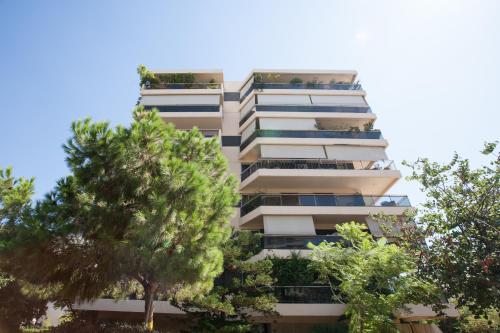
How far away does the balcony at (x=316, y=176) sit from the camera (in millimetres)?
16828

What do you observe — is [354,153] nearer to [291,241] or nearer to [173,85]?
[291,241]

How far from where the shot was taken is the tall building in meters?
13.3

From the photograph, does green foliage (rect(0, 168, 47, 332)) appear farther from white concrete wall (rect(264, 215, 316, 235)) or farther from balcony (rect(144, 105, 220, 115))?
balcony (rect(144, 105, 220, 115))

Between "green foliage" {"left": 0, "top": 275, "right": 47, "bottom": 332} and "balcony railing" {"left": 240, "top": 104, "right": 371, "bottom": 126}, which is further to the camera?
"balcony railing" {"left": 240, "top": 104, "right": 371, "bottom": 126}

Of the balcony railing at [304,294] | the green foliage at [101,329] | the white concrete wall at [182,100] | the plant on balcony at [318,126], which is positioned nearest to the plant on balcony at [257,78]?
the white concrete wall at [182,100]

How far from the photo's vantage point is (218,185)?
8.28 metres

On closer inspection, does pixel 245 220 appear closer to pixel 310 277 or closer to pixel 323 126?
pixel 310 277

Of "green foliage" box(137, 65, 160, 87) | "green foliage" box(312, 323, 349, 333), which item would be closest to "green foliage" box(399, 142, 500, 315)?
"green foliage" box(312, 323, 349, 333)

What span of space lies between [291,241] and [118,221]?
9.00 metres

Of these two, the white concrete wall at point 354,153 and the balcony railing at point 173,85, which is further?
the balcony railing at point 173,85

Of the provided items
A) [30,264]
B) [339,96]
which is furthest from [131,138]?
[339,96]

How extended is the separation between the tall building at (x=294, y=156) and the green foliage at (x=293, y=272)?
0.25m

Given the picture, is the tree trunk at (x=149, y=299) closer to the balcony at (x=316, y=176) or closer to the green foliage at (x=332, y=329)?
the green foliage at (x=332, y=329)

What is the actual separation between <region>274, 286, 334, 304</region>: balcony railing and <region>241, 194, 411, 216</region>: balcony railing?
4711 mm
